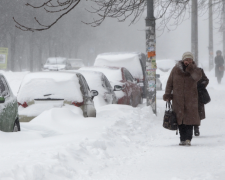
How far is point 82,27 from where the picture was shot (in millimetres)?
61406

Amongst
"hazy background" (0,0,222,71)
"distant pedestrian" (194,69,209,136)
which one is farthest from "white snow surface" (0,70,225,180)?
"hazy background" (0,0,222,71)

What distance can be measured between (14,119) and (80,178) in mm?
3170

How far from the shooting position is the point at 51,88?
28.8 feet

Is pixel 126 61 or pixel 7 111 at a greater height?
pixel 126 61

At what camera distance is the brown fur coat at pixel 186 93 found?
760cm

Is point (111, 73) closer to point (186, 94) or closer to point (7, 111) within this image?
point (186, 94)

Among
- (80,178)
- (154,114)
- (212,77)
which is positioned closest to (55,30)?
(212,77)

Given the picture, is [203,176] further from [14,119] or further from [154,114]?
[154,114]

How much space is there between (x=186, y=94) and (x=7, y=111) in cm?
302

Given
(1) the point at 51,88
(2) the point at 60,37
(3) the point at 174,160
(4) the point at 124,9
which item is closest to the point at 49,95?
(1) the point at 51,88

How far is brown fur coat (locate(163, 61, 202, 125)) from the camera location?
7602 millimetres

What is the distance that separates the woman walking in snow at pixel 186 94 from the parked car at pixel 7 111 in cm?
264

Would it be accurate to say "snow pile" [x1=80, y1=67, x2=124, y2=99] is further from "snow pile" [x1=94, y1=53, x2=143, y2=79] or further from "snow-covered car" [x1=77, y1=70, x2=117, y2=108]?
"snow pile" [x1=94, y1=53, x2=143, y2=79]

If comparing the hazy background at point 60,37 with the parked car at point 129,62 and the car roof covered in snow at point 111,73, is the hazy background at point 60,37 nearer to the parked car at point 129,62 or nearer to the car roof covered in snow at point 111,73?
the parked car at point 129,62
